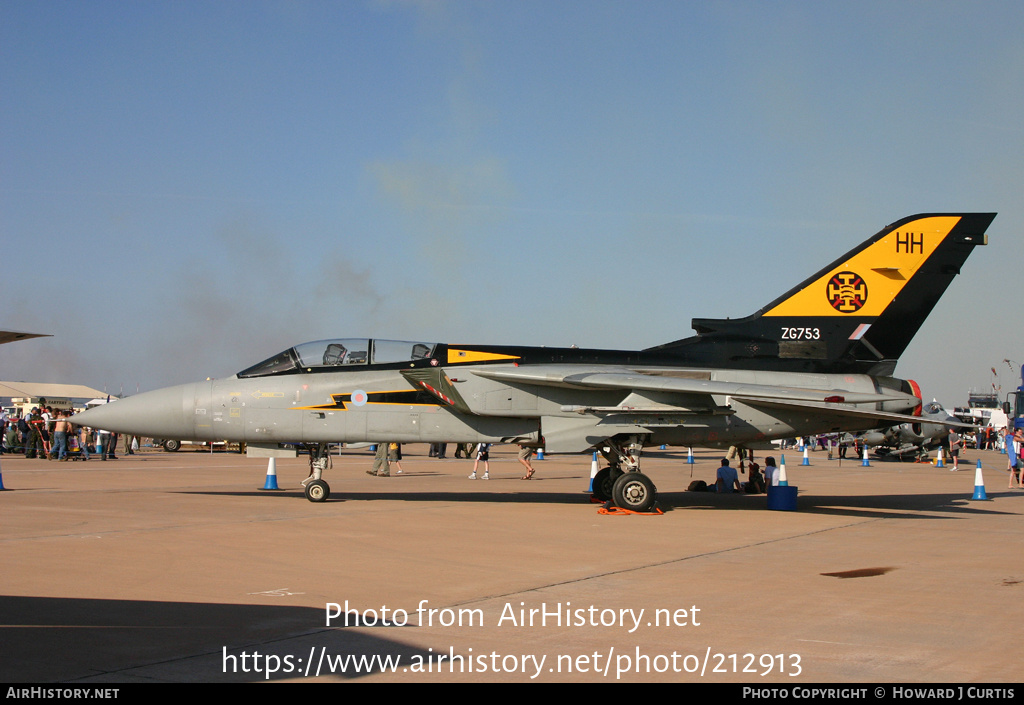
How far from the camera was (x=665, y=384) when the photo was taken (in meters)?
13.6

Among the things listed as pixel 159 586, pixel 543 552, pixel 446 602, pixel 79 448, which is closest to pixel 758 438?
pixel 543 552

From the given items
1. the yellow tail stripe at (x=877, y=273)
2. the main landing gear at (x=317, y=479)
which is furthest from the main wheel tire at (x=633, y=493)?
the main landing gear at (x=317, y=479)

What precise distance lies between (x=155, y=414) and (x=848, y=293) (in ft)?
38.6

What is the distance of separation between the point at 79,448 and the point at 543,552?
24838mm

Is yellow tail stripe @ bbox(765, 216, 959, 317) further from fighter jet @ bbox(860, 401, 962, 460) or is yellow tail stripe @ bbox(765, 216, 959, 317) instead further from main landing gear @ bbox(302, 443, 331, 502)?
fighter jet @ bbox(860, 401, 962, 460)

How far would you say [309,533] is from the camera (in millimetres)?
10750

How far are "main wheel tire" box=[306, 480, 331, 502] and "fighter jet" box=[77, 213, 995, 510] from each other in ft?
0.16

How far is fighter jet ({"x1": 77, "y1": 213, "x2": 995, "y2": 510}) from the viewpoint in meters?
14.1

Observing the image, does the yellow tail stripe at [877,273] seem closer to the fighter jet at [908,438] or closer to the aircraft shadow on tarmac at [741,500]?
the aircraft shadow on tarmac at [741,500]

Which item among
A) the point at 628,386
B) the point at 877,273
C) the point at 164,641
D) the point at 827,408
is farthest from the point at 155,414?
the point at 877,273

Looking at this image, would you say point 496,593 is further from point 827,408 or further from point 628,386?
point 827,408

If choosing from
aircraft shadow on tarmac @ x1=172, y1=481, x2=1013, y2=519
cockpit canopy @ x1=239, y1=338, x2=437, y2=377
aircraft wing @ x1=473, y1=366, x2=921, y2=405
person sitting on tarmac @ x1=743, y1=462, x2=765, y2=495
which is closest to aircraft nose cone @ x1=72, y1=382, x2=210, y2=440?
cockpit canopy @ x1=239, y1=338, x2=437, y2=377

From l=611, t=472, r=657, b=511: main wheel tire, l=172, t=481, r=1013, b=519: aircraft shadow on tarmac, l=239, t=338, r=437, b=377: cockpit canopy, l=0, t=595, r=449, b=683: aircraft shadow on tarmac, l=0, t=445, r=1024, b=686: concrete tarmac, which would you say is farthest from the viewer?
l=172, t=481, r=1013, b=519: aircraft shadow on tarmac

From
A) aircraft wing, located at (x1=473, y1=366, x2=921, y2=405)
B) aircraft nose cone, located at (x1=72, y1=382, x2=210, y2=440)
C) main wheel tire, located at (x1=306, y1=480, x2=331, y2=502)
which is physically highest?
aircraft wing, located at (x1=473, y1=366, x2=921, y2=405)
